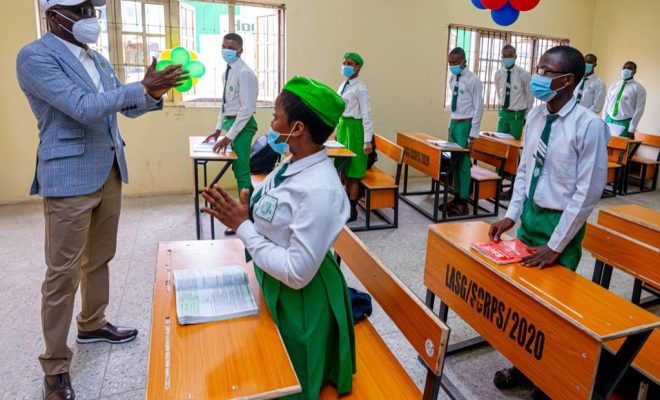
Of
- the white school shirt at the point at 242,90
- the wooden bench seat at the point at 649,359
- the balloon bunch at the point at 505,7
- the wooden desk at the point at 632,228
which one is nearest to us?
the wooden bench seat at the point at 649,359

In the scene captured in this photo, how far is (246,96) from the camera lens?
394 centimetres

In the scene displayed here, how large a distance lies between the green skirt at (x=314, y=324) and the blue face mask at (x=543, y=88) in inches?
49.4

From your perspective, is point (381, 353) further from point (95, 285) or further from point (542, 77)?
point (95, 285)

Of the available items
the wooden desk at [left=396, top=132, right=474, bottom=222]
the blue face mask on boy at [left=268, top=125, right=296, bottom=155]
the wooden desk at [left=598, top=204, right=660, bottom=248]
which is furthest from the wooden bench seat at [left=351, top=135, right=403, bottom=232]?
the blue face mask on boy at [left=268, top=125, right=296, bottom=155]

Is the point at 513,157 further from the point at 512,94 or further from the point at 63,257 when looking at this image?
the point at 63,257

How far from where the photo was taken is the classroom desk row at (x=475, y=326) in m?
1.12

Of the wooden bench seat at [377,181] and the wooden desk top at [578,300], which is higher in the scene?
the wooden desk top at [578,300]

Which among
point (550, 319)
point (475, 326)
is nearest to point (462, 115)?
point (475, 326)

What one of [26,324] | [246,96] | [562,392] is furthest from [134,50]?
[562,392]

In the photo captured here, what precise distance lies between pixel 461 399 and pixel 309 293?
1.20 m

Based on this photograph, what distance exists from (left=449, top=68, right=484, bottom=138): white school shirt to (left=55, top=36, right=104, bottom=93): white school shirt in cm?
392

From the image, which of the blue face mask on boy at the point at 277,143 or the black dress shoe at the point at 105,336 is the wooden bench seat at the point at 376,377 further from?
the black dress shoe at the point at 105,336

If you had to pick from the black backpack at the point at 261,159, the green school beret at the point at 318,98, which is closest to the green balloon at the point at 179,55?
the black backpack at the point at 261,159

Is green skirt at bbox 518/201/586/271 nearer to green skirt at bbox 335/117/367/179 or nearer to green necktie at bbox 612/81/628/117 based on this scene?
green skirt at bbox 335/117/367/179
